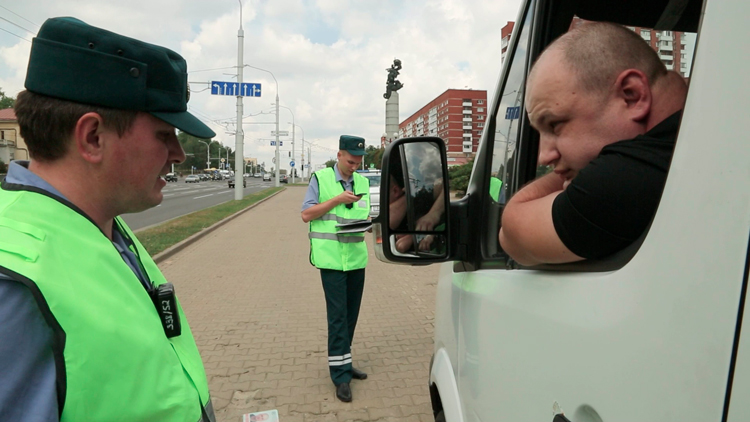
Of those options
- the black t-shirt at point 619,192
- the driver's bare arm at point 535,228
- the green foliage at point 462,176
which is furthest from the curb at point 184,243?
the black t-shirt at point 619,192

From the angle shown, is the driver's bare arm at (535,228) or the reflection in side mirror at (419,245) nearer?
the driver's bare arm at (535,228)

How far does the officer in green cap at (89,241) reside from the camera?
916 mm

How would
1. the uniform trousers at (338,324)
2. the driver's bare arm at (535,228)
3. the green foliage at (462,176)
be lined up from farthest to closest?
the uniform trousers at (338,324) < the green foliage at (462,176) < the driver's bare arm at (535,228)

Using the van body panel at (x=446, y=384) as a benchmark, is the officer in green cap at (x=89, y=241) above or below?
above

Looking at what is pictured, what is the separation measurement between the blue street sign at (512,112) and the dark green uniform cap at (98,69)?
106cm

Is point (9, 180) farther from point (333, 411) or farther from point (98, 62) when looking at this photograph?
point (333, 411)

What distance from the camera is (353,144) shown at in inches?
157

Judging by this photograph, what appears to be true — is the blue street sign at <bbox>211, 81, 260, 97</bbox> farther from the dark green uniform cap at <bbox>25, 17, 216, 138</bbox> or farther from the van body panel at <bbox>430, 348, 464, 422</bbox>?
the dark green uniform cap at <bbox>25, 17, 216, 138</bbox>

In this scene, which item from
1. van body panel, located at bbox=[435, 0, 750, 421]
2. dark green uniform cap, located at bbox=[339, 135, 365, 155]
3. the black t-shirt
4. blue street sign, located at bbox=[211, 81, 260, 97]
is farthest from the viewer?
blue street sign, located at bbox=[211, 81, 260, 97]

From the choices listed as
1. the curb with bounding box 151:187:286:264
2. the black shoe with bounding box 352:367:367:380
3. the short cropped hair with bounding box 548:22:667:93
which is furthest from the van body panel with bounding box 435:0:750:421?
the curb with bounding box 151:187:286:264

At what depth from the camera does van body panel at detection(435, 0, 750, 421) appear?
0.69m

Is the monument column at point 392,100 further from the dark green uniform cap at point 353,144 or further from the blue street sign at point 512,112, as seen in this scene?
the blue street sign at point 512,112

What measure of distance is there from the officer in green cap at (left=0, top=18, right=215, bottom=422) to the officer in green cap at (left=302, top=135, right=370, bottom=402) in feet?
7.45

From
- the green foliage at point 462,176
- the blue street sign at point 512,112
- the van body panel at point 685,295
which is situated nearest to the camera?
the van body panel at point 685,295
